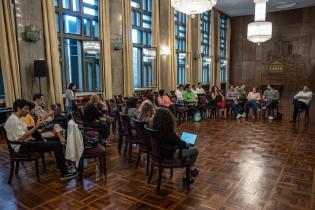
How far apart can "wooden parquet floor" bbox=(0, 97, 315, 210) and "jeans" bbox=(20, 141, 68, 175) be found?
23 cm

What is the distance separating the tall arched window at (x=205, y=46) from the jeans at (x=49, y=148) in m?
11.3

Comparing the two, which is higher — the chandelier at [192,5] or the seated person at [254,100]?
the chandelier at [192,5]

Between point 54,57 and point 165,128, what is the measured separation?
4.57 metres

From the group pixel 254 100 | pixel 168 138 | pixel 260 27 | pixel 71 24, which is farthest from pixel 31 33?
pixel 254 100

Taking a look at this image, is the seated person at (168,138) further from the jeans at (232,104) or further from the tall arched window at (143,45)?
the tall arched window at (143,45)

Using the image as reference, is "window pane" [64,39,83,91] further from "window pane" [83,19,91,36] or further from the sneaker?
the sneaker

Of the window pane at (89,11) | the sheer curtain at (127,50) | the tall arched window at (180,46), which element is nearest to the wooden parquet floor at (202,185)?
the sheer curtain at (127,50)

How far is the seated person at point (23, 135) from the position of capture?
3.18 m

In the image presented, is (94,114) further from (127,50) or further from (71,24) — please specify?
(127,50)

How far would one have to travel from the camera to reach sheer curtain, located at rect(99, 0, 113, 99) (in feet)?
25.1

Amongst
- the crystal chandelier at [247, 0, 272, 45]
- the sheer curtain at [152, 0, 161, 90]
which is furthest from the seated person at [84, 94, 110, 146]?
→ the crystal chandelier at [247, 0, 272, 45]

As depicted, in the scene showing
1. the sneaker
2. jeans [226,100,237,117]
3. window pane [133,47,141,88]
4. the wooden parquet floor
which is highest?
window pane [133,47,141,88]

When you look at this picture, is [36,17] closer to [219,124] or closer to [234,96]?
[219,124]

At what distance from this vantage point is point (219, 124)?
285 inches
